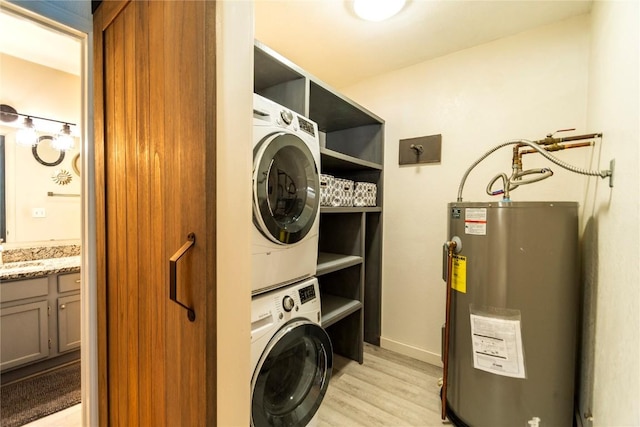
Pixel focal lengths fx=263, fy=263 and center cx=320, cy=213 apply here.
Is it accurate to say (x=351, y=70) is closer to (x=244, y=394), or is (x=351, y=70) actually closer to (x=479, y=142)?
(x=479, y=142)

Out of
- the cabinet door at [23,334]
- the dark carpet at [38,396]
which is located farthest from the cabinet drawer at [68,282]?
the dark carpet at [38,396]

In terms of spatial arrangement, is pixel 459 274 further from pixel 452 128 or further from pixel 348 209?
pixel 452 128

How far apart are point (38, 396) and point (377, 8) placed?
314 centimetres

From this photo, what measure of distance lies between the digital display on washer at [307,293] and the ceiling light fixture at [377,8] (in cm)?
154

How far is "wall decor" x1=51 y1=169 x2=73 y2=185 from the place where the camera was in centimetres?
227

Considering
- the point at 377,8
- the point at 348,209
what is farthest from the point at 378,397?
the point at 377,8

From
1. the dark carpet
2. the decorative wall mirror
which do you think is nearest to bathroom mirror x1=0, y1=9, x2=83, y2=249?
the decorative wall mirror

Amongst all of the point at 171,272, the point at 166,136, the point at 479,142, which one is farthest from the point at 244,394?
the point at 479,142

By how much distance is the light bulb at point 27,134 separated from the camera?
2111 mm

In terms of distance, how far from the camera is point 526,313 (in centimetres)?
123

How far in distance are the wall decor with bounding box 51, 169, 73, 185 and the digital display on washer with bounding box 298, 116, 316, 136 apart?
2.31 meters

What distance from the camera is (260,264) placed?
1.15 meters

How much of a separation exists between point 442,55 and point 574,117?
0.95 meters

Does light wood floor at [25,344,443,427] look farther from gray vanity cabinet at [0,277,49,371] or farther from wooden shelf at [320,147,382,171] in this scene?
wooden shelf at [320,147,382,171]
